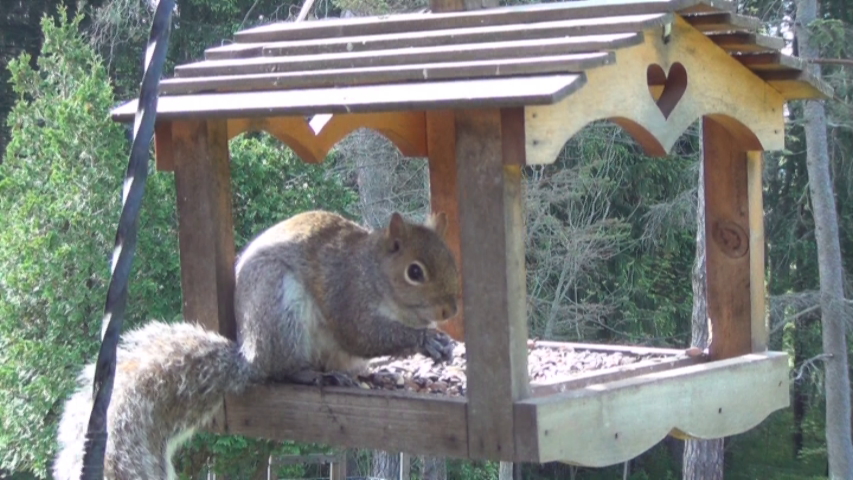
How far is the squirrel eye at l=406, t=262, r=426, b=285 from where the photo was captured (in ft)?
9.71

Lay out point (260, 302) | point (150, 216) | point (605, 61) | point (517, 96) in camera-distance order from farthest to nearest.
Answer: point (150, 216) < point (260, 302) < point (605, 61) < point (517, 96)

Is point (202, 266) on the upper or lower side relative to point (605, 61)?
lower

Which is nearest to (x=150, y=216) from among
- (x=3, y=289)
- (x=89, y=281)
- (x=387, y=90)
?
(x=89, y=281)

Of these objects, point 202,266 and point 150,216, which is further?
point 150,216

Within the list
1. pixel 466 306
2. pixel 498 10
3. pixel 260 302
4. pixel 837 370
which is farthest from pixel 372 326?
pixel 837 370

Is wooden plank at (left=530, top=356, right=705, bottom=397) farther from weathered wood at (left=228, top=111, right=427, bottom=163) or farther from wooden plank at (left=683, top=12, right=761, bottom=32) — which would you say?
weathered wood at (left=228, top=111, right=427, bottom=163)

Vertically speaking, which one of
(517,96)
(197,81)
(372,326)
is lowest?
(372,326)

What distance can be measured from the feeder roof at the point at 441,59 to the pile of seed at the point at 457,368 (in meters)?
0.73

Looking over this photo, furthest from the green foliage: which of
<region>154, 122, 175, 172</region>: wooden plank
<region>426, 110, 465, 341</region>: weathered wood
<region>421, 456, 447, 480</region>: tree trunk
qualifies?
<region>154, 122, 175, 172</region>: wooden plank

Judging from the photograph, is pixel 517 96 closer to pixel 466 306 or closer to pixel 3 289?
pixel 466 306

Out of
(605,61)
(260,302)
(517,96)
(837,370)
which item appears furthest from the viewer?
(837,370)

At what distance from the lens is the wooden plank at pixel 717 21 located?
2828 millimetres

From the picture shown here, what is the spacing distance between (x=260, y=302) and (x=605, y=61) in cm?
105

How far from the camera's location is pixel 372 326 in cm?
292
